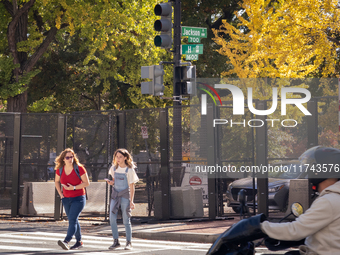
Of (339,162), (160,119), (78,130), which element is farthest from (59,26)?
(339,162)

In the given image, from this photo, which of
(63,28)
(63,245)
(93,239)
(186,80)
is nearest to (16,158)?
(93,239)

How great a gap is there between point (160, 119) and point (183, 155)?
1092 millimetres

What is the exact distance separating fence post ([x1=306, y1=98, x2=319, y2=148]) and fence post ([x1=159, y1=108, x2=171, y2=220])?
3574 millimetres

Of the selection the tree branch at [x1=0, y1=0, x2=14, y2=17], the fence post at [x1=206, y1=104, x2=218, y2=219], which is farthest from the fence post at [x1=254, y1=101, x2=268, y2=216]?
the tree branch at [x1=0, y1=0, x2=14, y2=17]

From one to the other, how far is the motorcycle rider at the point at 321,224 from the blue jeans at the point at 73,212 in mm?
A: 6369

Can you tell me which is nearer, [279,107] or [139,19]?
[279,107]

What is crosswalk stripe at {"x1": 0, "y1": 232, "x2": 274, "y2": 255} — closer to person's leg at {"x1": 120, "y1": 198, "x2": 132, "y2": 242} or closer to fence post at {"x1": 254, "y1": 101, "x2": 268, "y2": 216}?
person's leg at {"x1": 120, "y1": 198, "x2": 132, "y2": 242}

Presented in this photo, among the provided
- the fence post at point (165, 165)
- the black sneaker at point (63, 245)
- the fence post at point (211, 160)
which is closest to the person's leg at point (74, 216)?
the black sneaker at point (63, 245)

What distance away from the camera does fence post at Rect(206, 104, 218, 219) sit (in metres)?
13.0

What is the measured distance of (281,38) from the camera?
20812 mm

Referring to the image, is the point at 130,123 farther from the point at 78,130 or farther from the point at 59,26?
the point at 59,26

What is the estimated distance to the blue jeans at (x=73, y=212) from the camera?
30.7ft

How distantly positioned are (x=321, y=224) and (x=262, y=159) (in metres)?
9.33

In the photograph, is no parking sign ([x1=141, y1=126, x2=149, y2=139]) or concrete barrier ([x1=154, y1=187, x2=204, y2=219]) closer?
concrete barrier ([x1=154, y1=187, x2=204, y2=219])
